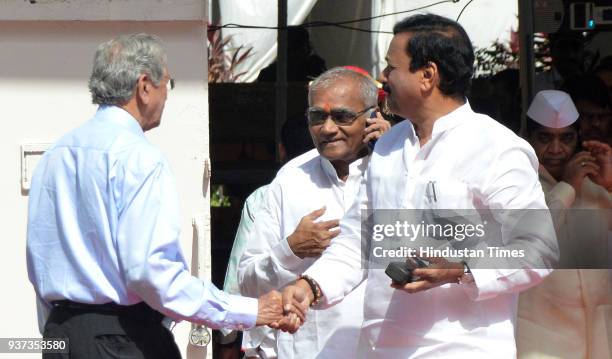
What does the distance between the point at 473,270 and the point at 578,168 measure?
1566 mm

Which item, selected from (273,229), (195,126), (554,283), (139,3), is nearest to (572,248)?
(554,283)

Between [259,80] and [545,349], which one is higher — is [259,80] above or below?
above

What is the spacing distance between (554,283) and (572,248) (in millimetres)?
169

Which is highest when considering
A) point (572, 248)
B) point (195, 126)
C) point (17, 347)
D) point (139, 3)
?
point (139, 3)

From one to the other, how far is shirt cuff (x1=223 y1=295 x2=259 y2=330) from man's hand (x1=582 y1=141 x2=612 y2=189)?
1.86 meters

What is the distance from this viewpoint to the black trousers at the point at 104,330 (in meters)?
4.13

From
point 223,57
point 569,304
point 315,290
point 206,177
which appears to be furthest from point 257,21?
point 315,290

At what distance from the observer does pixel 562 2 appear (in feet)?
24.3

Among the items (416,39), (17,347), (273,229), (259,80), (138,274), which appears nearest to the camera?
(138,274)

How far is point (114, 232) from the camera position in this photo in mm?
4098

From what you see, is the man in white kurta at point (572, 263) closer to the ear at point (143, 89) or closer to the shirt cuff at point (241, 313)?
the shirt cuff at point (241, 313)

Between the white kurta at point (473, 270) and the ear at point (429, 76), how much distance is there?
0.12 metres

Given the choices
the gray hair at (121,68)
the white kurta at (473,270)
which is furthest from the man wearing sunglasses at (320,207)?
the gray hair at (121,68)

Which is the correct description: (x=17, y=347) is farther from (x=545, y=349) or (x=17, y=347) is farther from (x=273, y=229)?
(x=545, y=349)
